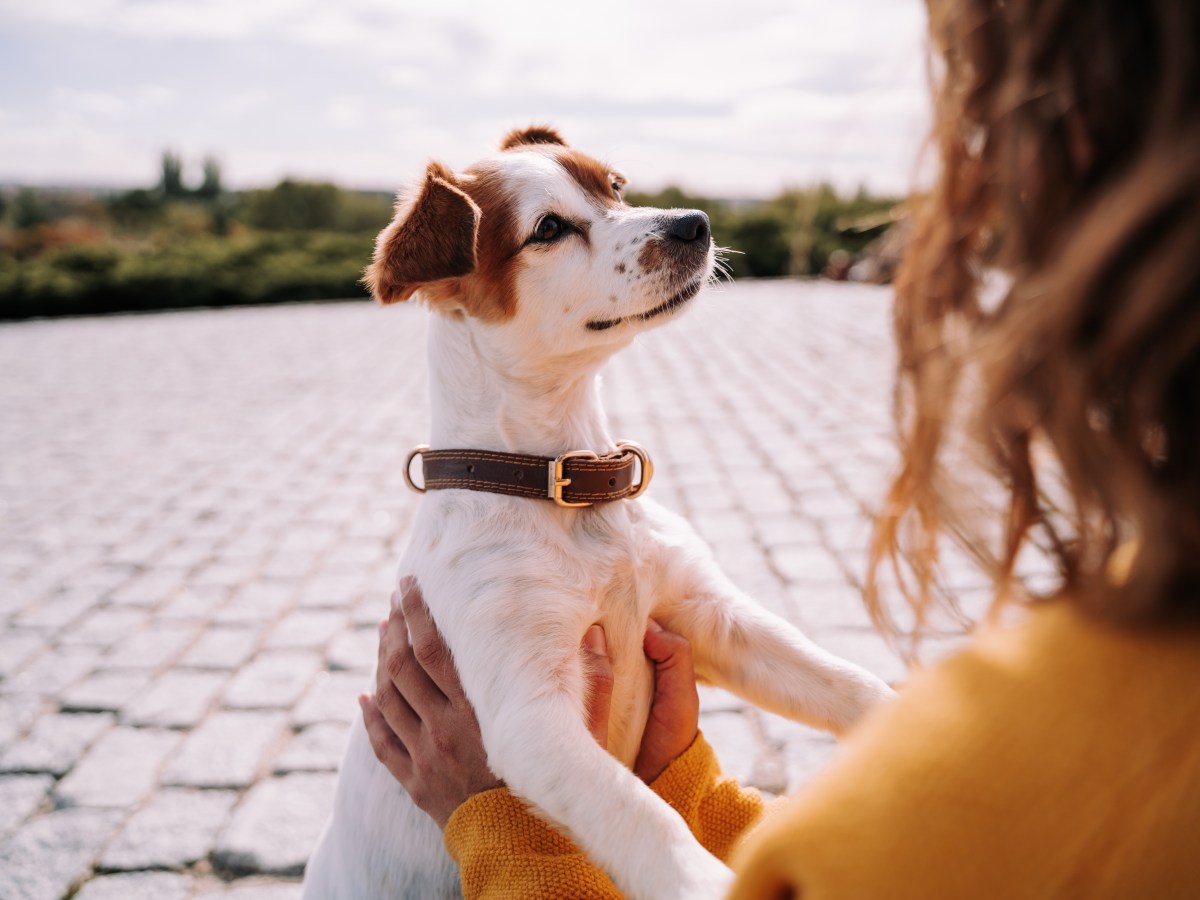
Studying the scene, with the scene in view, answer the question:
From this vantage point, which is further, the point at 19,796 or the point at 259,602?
the point at 259,602

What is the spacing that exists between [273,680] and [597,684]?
2238 millimetres

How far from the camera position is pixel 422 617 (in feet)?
6.11

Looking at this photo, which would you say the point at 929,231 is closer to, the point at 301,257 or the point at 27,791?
the point at 27,791

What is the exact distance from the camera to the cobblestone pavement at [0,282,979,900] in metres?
2.76

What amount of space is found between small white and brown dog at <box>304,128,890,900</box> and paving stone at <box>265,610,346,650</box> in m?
1.88

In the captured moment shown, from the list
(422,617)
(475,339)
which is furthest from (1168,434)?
(475,339)

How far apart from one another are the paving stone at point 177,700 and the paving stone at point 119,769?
0.07 metres

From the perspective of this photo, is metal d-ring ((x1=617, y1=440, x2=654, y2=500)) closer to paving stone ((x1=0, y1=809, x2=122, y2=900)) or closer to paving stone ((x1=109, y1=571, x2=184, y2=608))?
Answer: paving stone ((x1=0, y1=809, x2=122, y2=900))

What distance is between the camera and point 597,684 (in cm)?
181

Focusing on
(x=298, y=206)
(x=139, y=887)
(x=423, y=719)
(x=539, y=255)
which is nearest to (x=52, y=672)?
(x=139, y=887)

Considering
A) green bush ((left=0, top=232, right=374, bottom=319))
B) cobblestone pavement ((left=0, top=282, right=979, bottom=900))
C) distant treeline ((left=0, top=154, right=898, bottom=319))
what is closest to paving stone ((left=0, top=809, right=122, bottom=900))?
cobblestone pavement ((left=0, top=282, right=979, bottom=900))

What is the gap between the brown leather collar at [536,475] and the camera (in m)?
2.01

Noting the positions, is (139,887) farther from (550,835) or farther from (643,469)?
(643,469)

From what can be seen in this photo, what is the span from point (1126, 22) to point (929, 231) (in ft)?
0.74
